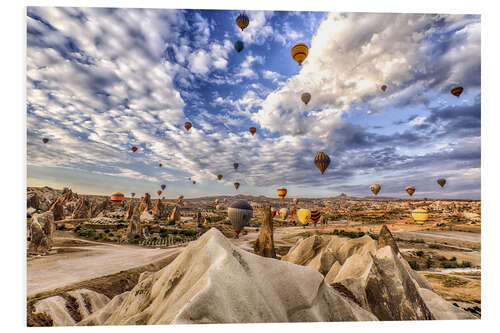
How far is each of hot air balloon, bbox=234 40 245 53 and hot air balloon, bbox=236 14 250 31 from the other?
657mm

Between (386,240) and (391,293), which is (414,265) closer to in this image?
(386,240)

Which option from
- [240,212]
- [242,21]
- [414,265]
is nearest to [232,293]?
[242,21]

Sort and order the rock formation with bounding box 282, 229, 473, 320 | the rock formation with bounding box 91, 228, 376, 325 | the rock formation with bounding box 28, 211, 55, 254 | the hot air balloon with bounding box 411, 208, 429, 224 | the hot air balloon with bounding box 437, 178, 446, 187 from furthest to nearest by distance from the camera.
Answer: the hot air balloon with bounding box 411, 208, 429, 224 < the rock formation with bounding box 28, 211, 55, 254 < the hot air balloon with bounding box 437, 178, 446, 187 < the rock formation with bounding box 282, 229, 473, 320 < the rock formation with bounding box 91, 228, 376, 325

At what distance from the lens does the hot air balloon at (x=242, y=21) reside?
8148mm

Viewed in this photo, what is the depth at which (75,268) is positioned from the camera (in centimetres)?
1541

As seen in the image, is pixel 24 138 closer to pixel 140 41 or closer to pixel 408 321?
pixel 140 41

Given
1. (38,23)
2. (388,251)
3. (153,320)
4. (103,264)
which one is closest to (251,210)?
(388,251)

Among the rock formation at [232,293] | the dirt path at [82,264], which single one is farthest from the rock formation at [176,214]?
the rock formation at [232,293]

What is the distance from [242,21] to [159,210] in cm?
4548

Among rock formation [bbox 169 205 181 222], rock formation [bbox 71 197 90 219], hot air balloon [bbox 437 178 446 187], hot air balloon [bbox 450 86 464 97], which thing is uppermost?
hot air balloon [bbox 450 86 464 97]

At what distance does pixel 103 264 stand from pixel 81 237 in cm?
1288

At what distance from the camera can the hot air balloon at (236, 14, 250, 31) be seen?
8.15m

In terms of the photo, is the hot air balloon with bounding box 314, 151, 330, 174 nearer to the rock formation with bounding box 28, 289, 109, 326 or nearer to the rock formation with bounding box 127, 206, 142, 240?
the rock formation with bounding box 28, 289, 109, 326

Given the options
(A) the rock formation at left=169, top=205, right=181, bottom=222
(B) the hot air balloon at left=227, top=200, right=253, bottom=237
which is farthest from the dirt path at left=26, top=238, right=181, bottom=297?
(A) the rock formation at left=169, top=205, right=181, bottom=222
